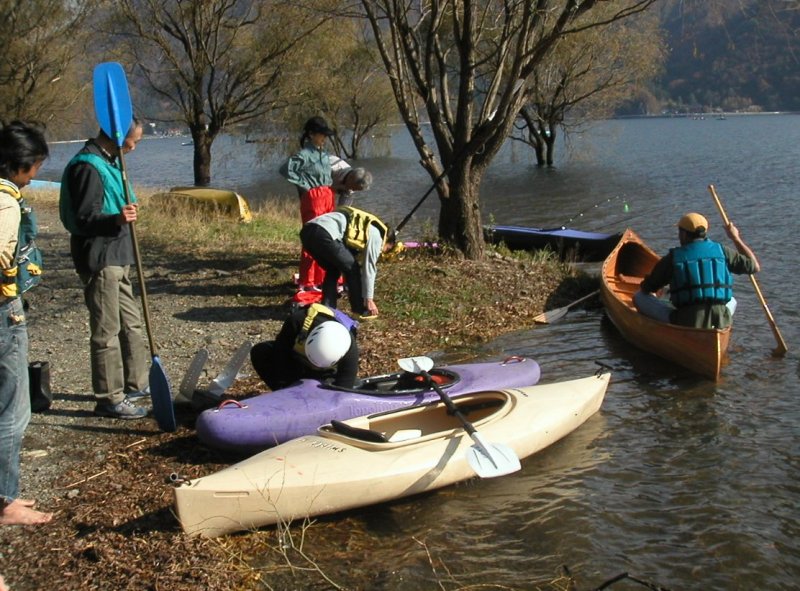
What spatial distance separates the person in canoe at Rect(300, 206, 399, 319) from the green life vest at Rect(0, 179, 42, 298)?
296cm

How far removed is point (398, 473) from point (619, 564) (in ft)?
4.22

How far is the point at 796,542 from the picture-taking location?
4.44m

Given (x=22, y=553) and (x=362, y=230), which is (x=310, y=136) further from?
(x=22, y=553)

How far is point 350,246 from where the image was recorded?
7137 millimetres

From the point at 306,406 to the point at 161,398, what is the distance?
0.95 m

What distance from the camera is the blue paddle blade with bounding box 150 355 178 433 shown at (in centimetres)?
517

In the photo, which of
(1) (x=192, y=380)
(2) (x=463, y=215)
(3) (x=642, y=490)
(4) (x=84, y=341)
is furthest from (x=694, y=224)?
(4) (x=84, y=341)

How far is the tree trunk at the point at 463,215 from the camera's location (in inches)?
394

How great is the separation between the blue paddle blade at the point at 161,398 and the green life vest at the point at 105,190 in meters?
1.00

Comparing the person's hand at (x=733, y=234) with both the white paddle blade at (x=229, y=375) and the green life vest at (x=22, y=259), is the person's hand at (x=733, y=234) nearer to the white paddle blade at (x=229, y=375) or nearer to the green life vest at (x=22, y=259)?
the white paddle blade at (x=229, y=375)

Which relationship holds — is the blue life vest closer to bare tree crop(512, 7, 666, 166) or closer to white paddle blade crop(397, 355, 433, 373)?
white paddle blade crop(397, 355, 433, 373)

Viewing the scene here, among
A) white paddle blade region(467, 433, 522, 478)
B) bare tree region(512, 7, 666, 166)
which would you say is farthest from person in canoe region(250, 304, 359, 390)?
bare tree region(512, 7, 666, 166)

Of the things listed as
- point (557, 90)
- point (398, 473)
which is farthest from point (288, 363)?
point (557, 90)

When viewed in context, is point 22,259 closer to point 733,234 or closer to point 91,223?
point 91,223
